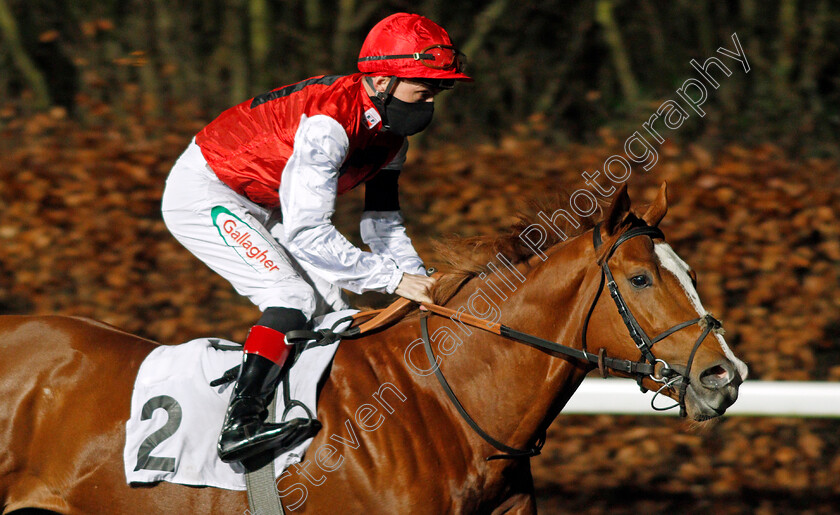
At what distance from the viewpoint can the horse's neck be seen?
266cm

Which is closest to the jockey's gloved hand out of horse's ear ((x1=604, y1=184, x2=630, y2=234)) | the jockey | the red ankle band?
the jockey

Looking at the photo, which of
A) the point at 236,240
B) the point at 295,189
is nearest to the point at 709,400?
the point at 295,189

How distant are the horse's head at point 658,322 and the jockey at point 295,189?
2.09 feet

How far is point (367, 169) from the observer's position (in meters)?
3.21

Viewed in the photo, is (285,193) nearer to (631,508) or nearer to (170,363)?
(170,363)

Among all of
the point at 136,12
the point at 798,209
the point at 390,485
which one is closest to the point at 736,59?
the point at 798,209

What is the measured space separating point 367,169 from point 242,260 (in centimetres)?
62

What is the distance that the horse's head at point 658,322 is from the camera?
2418 mm

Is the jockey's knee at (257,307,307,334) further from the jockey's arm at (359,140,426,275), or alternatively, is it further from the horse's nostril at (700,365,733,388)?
the horse's nostril at (700,365,733,388)

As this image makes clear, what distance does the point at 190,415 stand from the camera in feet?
9.01

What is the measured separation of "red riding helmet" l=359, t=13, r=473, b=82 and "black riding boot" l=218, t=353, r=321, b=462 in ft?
3.65

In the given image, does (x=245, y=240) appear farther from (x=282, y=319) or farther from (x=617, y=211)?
(x=617, y=211)

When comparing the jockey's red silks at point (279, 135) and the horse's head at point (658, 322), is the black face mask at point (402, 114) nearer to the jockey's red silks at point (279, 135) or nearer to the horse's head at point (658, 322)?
the jockey's red silks at point (279, 135)

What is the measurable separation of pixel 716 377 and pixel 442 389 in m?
0.88
